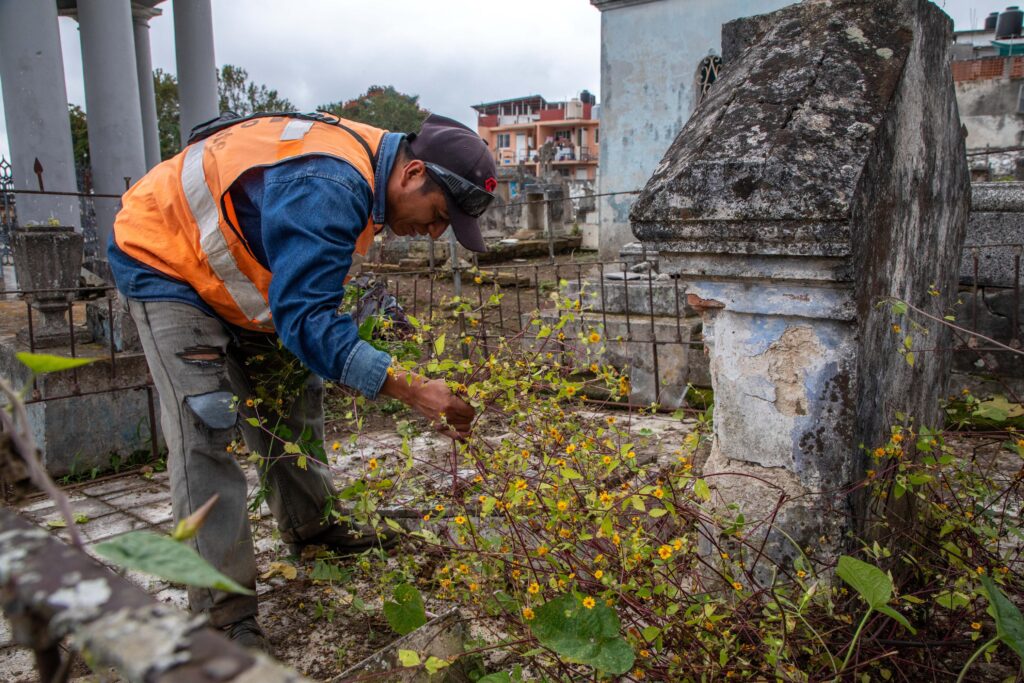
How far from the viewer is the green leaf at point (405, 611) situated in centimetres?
223

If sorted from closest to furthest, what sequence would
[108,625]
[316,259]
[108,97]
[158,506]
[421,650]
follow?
[108,625], [421,650], [316,259], [158,506], [108,97]

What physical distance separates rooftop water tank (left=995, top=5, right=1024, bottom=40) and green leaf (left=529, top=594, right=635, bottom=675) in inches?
1240

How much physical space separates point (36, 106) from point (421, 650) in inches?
393

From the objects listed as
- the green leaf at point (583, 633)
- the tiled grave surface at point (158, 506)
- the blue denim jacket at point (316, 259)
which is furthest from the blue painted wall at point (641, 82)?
the green leaf at point (583, 633)

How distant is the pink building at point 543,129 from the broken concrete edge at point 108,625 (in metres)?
60.1

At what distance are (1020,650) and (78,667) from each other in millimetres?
2616

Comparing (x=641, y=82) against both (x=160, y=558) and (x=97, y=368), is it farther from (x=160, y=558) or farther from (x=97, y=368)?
(x=160, y=558)

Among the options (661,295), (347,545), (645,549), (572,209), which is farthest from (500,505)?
(572,209)

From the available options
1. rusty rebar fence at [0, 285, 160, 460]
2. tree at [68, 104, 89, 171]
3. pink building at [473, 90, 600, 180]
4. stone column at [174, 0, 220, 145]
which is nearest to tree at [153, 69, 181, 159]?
tree at [68, 104, 89, 171]

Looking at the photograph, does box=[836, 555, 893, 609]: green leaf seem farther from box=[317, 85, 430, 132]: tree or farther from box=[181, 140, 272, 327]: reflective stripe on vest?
box=[317, 85, 430, 132]: tree

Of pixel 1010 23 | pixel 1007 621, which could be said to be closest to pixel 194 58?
pixel 1007 621

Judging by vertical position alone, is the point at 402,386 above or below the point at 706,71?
below

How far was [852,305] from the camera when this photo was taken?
6.36ft

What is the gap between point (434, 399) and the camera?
7.59ft
